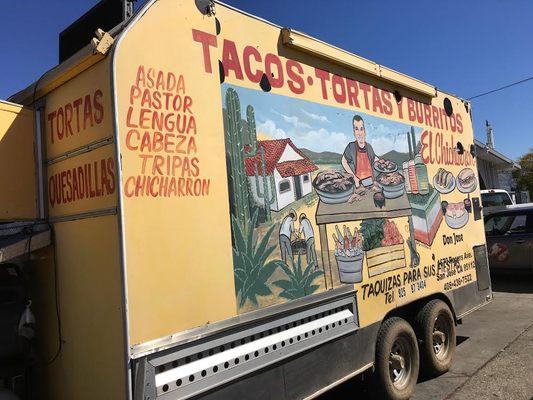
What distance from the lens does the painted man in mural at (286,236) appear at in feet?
11.1

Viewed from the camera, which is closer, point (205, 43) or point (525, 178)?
point (205, 43)

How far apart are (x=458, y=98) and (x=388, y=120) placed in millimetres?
1947

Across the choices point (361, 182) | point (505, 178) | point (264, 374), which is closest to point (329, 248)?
point (361, 182)

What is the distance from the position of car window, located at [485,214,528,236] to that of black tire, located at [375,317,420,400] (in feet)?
24.1

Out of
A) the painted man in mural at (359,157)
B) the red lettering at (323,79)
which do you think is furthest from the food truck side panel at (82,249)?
the painted man in mural at (359,157)

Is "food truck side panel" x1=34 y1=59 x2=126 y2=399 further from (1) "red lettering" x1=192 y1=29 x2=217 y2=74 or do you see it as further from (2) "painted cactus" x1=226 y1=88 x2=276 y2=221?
(2) "painted cactus" x1=226 y1=88 x2=276 y2=221

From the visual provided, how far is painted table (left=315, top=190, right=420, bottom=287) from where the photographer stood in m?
3.76

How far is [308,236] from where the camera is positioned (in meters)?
3.62

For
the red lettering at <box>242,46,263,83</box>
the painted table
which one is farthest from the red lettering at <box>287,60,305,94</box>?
the painted table

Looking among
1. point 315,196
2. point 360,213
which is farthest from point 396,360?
point 315,196

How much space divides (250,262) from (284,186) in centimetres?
65

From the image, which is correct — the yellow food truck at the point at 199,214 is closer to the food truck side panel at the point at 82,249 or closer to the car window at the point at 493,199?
the food truck side panel at the point at 82,249

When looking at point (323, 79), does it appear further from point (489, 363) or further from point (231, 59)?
point (489, 363)

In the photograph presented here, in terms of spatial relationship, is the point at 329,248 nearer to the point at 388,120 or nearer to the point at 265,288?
the point at 265,288
